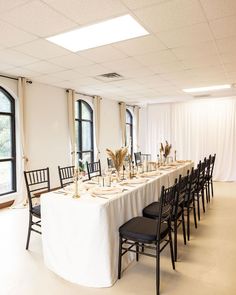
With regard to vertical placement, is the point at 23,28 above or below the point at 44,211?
above

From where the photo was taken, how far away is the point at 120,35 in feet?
10.1

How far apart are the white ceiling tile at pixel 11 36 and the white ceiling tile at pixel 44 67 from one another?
2.94ft

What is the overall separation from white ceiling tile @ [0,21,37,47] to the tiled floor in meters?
2.77

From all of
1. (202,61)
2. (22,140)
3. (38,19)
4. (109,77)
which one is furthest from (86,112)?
(38,19)

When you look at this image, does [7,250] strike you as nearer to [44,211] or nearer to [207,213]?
[44,211]

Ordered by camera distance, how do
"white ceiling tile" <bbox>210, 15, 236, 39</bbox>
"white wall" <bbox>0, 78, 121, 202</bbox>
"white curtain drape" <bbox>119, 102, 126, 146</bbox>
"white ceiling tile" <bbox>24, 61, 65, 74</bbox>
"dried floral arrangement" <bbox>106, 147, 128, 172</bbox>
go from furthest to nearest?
"white curtain drape" <bbox>119, 102, 126, 146</bbox>
"white wall" <bbox>0, 78, 121, 202</bbox>
"white ceiling tile" <bbox>24, 61, 65, 74</bbox>
"dried floral arrangement" <bbox>106, 147, 128, 172</bbox>
"white ceiling tile" <bbox>210, 15, 236, 39</bbox>

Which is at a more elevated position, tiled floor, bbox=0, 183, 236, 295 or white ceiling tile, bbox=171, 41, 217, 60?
white ceiling tile, bbox=171, 41, 217, 60

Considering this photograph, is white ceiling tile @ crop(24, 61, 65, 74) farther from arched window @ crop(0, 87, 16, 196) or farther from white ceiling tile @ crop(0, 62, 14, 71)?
arched window @ crop(0, 87, 16, 196)

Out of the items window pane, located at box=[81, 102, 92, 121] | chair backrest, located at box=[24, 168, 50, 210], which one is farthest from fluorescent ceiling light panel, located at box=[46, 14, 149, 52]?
window pane, located at box=[81, 102, 92, 121]

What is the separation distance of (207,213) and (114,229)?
2.73 metres

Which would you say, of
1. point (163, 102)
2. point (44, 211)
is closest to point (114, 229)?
point (44, 211)

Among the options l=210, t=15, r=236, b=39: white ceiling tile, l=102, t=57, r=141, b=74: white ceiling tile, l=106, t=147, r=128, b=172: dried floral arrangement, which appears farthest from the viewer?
l=102, t=57, r=141, b=74: white ceiling tile

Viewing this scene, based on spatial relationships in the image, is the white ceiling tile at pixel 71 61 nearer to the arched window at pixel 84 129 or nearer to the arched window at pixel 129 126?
the arched window at pixel 84 129

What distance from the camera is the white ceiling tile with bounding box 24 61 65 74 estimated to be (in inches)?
168
